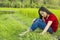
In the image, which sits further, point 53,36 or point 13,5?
point 13,5

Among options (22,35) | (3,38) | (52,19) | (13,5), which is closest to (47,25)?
(52,19)

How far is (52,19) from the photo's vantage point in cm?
491

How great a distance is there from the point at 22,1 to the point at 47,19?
72.9ft

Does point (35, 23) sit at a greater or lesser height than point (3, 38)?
greater

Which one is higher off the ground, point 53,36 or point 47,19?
point 47,19

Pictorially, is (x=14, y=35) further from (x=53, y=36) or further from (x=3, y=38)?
(x=53, y=36)

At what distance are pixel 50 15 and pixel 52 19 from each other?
0.11 metres

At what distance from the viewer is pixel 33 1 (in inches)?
1054

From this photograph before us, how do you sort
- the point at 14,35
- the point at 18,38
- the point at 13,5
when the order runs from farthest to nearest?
the point at 13,5 → the point at 14,35 → the point at 18,38

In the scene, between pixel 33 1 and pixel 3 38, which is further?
pixel 33 1

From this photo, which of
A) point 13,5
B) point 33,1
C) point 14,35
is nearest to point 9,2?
point 13,5

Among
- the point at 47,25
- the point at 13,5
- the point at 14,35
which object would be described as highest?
the point at 47,25

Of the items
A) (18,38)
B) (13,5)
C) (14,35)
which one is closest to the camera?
(18,38)

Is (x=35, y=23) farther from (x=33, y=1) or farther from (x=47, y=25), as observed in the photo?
(x=33, y=1)
